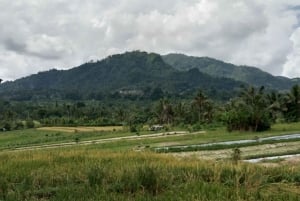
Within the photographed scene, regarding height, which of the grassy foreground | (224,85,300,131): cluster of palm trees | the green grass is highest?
(224,85,300,131): cluster of palm trees

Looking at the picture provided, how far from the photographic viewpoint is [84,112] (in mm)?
160125

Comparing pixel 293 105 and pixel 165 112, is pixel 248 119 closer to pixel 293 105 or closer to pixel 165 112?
pixel 293 105

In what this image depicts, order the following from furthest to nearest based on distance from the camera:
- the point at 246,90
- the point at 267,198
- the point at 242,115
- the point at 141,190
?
the point at 246,90, the point at 242,115, the point at 141,190, the point at 267,198

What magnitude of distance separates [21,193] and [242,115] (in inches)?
2305

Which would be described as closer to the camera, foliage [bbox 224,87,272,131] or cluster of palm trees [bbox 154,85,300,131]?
foliage [bbox 224,87,272,131]

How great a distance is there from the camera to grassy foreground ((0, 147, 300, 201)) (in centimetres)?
984

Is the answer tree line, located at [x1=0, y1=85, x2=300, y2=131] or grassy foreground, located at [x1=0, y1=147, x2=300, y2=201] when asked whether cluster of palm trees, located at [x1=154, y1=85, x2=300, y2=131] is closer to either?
tree line, located at [x1=0, y1=85, x2=300, y2=131]

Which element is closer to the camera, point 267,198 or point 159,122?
point 267,198

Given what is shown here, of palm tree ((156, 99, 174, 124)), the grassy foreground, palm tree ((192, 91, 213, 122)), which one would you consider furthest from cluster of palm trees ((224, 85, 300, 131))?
the grassy foreground

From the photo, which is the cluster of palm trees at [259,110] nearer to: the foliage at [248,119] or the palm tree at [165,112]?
the foliage at [248,119]

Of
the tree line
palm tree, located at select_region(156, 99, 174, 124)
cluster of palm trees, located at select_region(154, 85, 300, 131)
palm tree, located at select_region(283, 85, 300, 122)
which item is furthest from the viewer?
palm tree, located at select_region(156, 99, 174, 124)

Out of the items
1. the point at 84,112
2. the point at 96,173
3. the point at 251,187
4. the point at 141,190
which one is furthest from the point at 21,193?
the point at 84,112

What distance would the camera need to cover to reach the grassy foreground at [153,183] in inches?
387

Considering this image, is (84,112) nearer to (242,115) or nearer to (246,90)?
(246,90)
